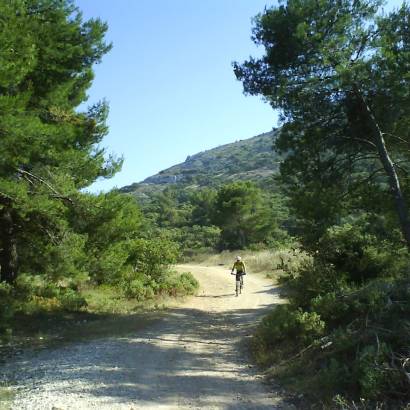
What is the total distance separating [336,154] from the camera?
11.7 m

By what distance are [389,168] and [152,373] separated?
6.66m

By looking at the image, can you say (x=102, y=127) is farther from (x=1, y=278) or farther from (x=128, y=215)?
(x=1, y=278)

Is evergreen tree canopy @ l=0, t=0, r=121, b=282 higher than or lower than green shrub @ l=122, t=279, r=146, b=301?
higher

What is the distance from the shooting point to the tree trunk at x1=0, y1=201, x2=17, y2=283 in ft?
43.7

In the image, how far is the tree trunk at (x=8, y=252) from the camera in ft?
43.7

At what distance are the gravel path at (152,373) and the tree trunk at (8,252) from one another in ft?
14.2

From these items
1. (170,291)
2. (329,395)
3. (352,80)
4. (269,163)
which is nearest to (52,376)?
(329,395)

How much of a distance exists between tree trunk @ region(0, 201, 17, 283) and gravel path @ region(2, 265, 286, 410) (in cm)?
434

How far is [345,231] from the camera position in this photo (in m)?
11.7

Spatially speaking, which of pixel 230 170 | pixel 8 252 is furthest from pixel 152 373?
pixel 230 170

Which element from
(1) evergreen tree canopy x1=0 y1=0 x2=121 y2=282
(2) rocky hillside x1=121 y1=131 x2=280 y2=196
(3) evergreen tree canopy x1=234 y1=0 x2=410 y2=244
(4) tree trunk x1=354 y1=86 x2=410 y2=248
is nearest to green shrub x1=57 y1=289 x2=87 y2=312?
(1) evergreen tree canopy x1=0 y1=0 x2=121 y2=282

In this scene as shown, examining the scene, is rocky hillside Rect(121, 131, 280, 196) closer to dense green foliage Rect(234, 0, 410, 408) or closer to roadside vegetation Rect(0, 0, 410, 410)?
roadside vegetation Rect(0, 0, 410, 410)

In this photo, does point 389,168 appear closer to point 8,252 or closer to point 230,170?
point 8,252

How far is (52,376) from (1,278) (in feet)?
22.5
